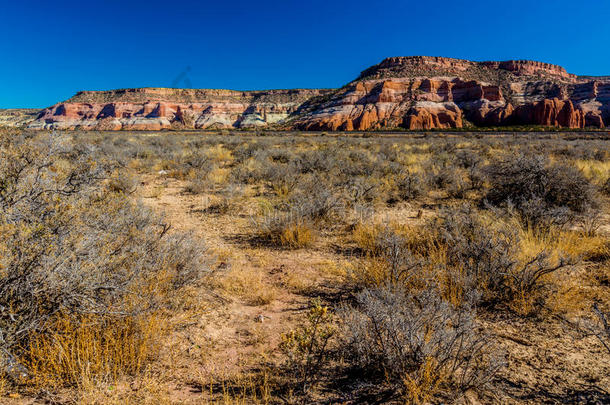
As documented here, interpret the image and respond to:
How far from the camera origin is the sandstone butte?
66125mm

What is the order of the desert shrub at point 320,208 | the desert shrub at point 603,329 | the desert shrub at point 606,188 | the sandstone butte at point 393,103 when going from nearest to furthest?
1. the desert shrub at point 603,329
2. the desert shrub at point 320,208
3. the desert shrub at point 606,188
4. the sandstone butte at point 393,103

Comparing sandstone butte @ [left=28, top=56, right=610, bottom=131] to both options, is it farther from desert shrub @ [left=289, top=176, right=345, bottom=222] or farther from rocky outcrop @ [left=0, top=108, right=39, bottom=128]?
desert shrub @ [left=289, top=176, right=345, bottom=222]

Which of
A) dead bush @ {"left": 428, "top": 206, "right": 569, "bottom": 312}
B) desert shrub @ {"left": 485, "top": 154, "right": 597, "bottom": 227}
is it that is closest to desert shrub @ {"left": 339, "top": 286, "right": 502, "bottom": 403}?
dead bush @ {"left": 428, "top": 206, "right": 569, "bottom": 312}

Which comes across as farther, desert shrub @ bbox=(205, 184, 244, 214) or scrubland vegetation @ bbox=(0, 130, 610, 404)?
desert shrub @ bbox=(205, 184, 244, 214)

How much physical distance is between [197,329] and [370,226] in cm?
325

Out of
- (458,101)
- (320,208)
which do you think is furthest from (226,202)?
(458,101)

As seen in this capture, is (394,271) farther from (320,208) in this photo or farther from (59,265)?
(59,265)

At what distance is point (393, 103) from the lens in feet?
242

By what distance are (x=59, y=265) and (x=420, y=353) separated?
2607 millimetres

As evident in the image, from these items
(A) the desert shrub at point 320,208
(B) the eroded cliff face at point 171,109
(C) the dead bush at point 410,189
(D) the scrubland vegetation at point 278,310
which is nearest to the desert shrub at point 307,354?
(D) the scrubland vegetation at point 278,310

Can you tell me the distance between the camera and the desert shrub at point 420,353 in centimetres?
190

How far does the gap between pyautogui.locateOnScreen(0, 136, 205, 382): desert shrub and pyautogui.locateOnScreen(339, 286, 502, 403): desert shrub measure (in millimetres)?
1730

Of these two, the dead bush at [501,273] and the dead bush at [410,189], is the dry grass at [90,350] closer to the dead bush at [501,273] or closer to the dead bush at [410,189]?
the dead bush at [501,273]

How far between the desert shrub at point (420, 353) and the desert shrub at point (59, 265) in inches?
68.1
